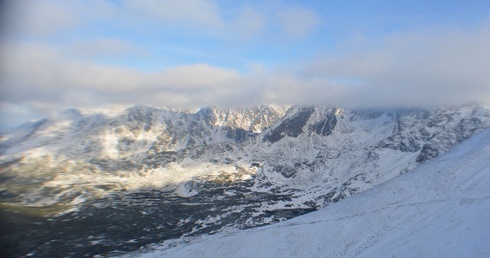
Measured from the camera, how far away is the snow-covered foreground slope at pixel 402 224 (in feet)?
132

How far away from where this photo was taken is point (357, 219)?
2196 inches

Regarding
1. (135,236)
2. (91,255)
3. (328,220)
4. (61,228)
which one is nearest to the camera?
(328,220)

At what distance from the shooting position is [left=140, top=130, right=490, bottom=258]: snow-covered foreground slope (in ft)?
132

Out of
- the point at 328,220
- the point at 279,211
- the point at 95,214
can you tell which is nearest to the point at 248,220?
the point at 279,211

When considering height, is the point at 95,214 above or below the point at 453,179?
below

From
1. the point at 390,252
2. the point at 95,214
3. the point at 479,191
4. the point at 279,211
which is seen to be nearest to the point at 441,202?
the point at 479,191

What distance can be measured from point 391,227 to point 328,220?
43.0ft

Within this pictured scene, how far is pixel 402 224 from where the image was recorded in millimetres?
48625

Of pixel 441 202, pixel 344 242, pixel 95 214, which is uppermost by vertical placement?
pixel 441 202

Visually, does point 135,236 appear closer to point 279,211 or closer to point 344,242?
point 279,211

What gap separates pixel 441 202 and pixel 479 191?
5.56 m

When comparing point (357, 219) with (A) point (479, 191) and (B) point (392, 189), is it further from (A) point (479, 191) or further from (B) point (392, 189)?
(A) point (479, 191)

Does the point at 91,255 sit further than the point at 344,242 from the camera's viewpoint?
Yes

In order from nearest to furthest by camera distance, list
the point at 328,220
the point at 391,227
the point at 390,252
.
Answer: the point at 390,252 < the point at 391,227 < the point at 328,220
